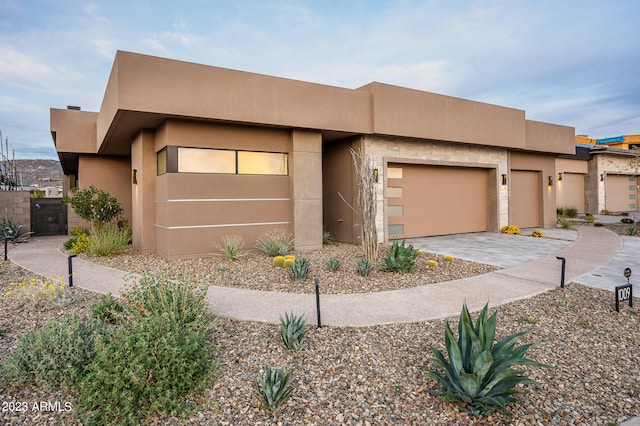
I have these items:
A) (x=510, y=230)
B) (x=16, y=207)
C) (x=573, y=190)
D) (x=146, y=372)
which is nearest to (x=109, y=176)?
(x=16, y=207)

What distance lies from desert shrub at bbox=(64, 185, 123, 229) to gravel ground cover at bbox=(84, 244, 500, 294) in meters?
2.06

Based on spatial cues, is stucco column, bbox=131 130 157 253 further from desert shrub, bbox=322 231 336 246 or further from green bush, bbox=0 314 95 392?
green bush, bbox=0 314 95 392

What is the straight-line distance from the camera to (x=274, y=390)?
277 centimetres

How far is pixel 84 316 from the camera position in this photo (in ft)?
14.6

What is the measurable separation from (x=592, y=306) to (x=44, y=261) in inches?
449

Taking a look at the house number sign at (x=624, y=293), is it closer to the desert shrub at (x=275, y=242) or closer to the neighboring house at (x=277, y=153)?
the desert shrub at (x=275, y=242)

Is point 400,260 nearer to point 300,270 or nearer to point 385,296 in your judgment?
point 385,296

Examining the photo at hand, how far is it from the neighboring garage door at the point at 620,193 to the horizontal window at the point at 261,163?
75.9 feet

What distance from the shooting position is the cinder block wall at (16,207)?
13.7 m

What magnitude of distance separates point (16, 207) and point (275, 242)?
12200mm

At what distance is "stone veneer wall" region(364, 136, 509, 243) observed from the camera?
11.2 metres

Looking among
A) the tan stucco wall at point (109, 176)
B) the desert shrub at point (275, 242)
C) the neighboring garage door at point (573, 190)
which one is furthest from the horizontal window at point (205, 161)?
the neighboring garage door at point (573, 190)

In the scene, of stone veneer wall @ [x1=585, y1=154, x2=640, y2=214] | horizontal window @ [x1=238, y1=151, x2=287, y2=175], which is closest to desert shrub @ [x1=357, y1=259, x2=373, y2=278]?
horizontal window @ [x1=238, y1=151, x2=287, y2=175]

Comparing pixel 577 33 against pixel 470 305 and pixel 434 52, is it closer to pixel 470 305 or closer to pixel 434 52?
pixel 434 52
